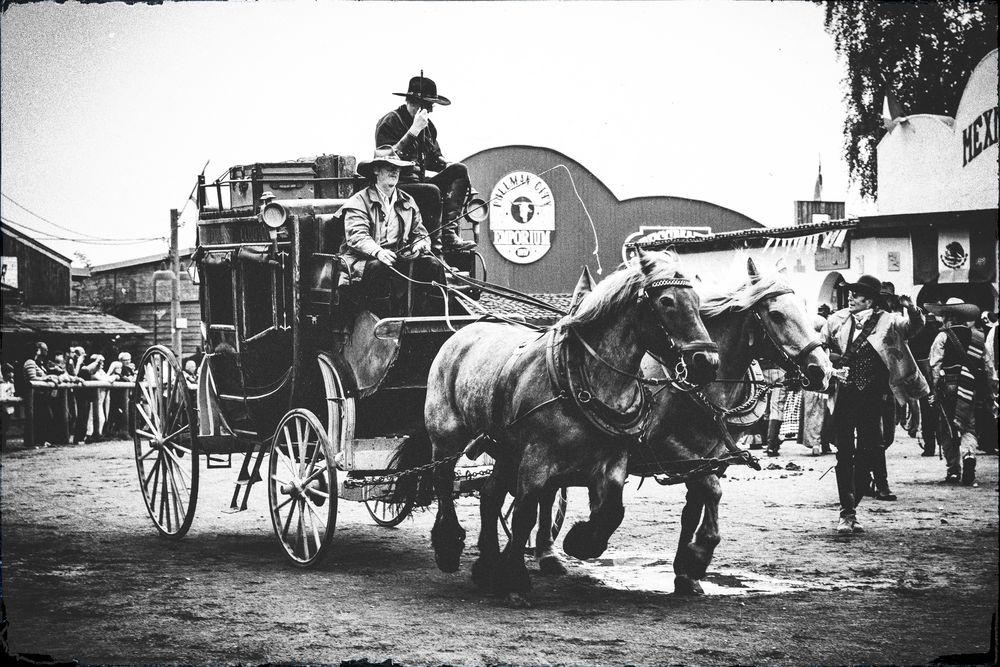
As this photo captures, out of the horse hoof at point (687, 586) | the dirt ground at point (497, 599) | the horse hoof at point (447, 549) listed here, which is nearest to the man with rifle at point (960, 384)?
the dirt ground at point (497, 599)

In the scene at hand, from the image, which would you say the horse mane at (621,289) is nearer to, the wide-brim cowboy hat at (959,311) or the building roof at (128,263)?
A: the wide-brim cowboy hat at (959,311)

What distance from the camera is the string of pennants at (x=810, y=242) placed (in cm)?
1897

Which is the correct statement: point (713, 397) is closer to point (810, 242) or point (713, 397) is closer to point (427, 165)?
point (427, 165)

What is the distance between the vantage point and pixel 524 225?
86.1ft

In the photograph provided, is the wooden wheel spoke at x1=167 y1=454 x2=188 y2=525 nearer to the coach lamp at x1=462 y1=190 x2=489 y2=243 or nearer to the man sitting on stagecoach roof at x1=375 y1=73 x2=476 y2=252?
the man sitting on stagecoach roof at x1=375 y1=73 x2=476 y2=252

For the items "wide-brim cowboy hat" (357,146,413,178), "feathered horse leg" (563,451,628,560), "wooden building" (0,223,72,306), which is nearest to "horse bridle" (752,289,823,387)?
"feathered horse leg" (563,451,628,560)

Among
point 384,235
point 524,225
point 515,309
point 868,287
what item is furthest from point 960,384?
point 524,225

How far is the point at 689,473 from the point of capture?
603cm

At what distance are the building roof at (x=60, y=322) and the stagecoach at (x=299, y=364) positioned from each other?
38.1 ft

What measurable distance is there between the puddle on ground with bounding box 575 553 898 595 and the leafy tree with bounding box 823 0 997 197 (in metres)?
3.64

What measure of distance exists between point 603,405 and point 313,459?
2302 mm

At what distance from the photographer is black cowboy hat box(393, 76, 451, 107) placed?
7.43 metres

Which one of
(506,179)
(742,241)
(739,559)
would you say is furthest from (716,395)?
(506,179)

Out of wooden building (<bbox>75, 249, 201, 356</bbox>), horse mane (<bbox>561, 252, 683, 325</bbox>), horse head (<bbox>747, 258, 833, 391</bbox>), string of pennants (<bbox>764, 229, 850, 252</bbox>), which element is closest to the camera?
horse mane (<bbox>561, 252, 683, 325</bbox>)
